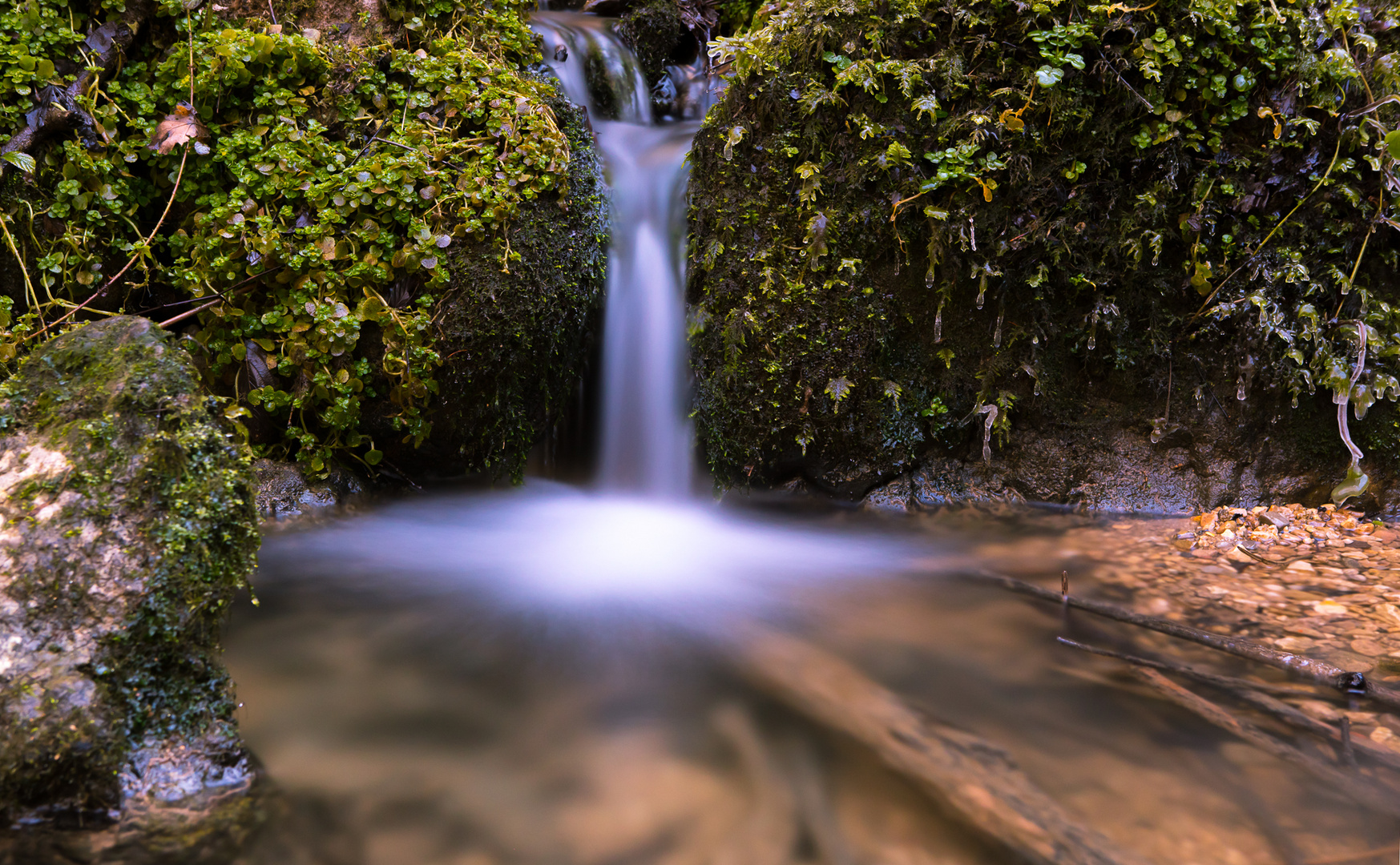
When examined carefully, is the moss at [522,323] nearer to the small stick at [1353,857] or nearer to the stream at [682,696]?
the stream at [682,696]

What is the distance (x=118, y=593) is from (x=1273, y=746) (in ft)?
9.24

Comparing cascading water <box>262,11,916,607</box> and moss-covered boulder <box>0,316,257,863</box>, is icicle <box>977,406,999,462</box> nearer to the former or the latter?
cascading water <box>262,11,916,607</box>

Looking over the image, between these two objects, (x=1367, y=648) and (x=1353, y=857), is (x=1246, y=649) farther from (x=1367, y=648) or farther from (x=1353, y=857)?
(x=1353, y=857)

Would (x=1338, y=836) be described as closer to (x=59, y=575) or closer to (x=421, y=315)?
(x=59, y=575)

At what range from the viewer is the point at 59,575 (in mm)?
1769

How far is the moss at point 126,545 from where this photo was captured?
1.61 metres

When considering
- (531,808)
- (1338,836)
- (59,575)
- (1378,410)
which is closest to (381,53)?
(59,575)

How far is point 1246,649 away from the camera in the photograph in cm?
247

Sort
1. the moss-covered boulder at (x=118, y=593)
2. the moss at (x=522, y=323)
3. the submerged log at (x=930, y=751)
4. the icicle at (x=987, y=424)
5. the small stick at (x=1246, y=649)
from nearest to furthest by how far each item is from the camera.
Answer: the moss-covered boulder at (x=118, y=593), the submerged log at (x=930, y=751), the small stick at (x=1246, y=649), the moss at (x=522, y=323), the icicle at (x=987, y=424)

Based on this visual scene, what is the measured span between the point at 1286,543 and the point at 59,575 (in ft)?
14.3

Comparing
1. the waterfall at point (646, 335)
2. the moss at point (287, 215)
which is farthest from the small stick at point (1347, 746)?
the moss at point (287, 215)

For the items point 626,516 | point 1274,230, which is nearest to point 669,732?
point 626,516

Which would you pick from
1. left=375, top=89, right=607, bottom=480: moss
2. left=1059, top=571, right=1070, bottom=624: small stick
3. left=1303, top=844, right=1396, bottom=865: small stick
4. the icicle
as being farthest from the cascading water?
left=1303, top=844, right=1396, bottom=865: small stick

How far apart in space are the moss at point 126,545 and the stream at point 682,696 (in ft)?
1.08
